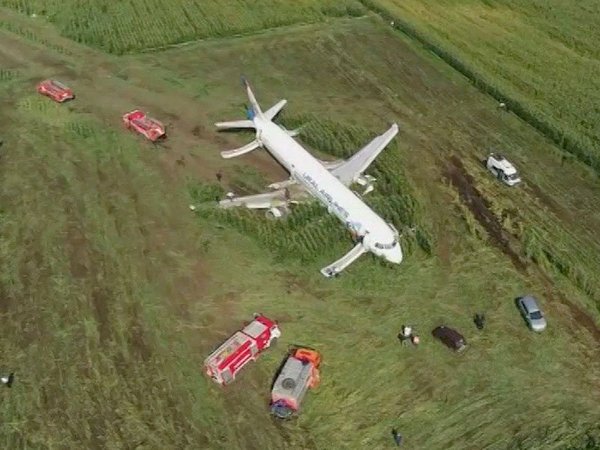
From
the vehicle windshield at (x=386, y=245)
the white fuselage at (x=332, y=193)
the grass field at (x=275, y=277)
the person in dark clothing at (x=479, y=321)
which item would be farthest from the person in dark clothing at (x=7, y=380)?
the person in dark clothing at (x=479, y=321)

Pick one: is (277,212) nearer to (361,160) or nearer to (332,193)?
(332,193)

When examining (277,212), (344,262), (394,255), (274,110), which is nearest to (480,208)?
(394,255)

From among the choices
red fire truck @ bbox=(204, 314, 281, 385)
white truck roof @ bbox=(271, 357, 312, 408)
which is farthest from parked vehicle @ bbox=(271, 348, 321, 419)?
red fire truck @ bbox=(204, 314, 281, 385)

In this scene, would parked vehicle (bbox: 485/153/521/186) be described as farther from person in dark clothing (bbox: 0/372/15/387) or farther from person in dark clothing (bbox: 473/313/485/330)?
person in dark clothing (bbox: 0/372/15/387)

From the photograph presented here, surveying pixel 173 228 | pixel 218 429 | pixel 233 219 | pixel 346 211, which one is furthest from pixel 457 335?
pixel 173 228

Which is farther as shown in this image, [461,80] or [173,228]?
[461,80]

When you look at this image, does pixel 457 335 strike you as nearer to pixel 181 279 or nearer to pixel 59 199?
pixel 181 279
